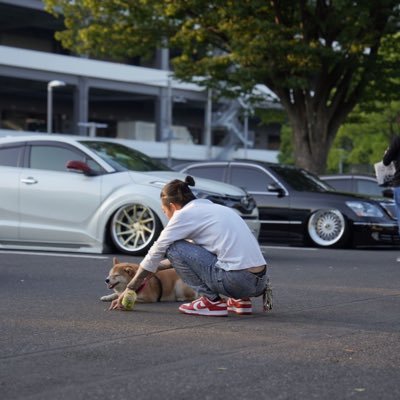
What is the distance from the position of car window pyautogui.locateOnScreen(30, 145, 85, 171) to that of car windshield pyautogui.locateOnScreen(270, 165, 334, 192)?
4.84 m

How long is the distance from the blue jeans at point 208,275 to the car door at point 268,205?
29.4ft

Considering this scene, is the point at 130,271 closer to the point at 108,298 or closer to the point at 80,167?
the point at 108,298

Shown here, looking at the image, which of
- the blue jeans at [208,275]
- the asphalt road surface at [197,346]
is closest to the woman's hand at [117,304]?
the asphalt road surface at [197,346]

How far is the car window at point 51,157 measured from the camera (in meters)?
12.8

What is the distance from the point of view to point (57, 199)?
12.5 m

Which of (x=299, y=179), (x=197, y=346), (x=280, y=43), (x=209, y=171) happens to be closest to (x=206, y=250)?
(x=197, y=346)

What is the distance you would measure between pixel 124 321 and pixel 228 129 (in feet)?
189

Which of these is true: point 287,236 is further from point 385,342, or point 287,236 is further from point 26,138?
point 385,342

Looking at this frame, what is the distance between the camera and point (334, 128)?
25.7m

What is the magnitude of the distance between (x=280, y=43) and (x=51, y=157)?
37.8 ft

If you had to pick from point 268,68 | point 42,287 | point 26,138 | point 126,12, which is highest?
point 126,12

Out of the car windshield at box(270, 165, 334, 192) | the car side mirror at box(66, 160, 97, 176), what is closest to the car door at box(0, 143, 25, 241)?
the car side mirror at box(66, 160, 97, 176)

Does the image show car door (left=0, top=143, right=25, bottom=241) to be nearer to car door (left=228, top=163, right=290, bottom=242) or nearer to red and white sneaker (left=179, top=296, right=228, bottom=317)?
car door (left=228, top=163, right=290, bottom=242)

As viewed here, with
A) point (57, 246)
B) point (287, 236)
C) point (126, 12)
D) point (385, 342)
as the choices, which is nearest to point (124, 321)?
point (385, 342)
